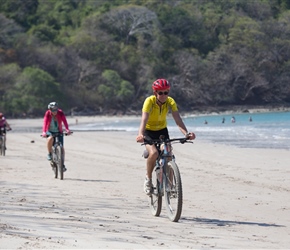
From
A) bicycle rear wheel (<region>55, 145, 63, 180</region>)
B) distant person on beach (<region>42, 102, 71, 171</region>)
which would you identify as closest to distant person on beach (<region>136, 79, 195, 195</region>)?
bicycle rear wheel (<region>55, 145, 63, 180</region>)

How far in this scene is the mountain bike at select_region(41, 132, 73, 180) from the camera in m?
13.9

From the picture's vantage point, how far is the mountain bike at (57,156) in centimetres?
1394

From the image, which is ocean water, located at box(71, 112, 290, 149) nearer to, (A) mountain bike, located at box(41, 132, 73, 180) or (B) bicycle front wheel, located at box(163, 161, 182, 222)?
(A) mountain bike, located at box(41, 132, 73, 180)

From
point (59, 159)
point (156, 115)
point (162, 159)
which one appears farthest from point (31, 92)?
point (162, 159)

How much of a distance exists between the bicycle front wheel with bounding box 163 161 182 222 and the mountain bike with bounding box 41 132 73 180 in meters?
5.41

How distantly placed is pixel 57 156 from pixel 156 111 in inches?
229

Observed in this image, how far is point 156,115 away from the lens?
885cm

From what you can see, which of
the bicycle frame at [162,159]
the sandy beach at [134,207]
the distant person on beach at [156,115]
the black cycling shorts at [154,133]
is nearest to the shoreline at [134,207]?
the sandy beach at [134,207]

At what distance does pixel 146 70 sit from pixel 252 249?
73.9 m

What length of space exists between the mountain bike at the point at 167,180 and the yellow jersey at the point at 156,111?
0.22 m

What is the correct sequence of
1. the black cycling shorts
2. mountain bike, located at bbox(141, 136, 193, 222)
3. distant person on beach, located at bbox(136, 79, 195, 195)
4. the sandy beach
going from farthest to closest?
the black cycling shorts, distant person on beach, located at bbox(136, 79, 195, 195), mountain bike, located at bbox(141, 136, 193, 222), the sandy beach

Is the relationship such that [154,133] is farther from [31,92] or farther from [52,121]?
[31,92]

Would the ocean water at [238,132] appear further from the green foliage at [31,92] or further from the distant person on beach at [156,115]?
the green foliage at [31,92]

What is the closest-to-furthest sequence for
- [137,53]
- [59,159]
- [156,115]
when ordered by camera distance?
[156,115] → [59,159] → [137,53]
